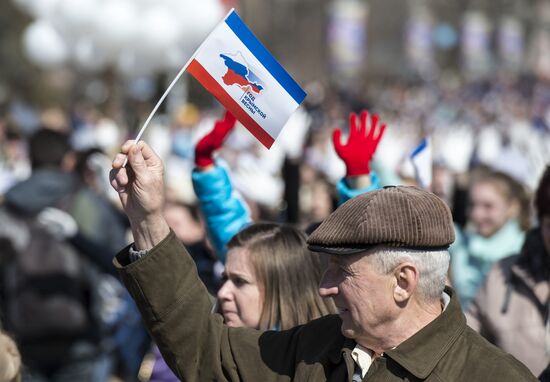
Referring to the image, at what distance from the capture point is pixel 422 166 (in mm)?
5211

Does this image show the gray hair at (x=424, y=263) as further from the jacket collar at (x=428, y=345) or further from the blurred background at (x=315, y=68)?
the blurred background at (x=315, y=68)

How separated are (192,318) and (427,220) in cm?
69

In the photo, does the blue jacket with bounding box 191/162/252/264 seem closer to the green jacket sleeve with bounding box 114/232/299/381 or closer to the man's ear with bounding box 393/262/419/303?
the green jacket sleeve with bounding box 114/232/299/381

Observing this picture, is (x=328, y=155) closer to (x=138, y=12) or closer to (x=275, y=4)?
(x=138, y=12)

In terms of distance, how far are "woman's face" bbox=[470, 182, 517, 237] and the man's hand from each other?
3.83 m

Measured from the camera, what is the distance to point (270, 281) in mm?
4020

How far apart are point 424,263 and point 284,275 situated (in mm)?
1125

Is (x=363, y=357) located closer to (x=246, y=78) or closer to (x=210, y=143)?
(x=246, y=78)

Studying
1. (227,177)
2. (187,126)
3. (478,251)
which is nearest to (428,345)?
(227,177)

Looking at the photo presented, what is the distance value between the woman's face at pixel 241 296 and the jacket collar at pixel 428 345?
110cm

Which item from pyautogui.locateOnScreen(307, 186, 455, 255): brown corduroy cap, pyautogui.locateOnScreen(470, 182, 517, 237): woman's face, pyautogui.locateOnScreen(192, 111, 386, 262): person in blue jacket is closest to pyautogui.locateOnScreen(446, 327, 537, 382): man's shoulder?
pyautogui.locateOnScreen(307, 186, 455, 255): brown corduroy cap

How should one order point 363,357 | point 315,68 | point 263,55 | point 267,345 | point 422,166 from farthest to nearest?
1. point 315,68
2. point 422,166
3. point 263,55
4. point 267,345
5. point 363,357

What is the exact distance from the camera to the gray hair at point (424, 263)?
2961mm

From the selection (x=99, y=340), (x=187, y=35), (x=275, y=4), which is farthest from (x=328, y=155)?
(x=275, y=4)
